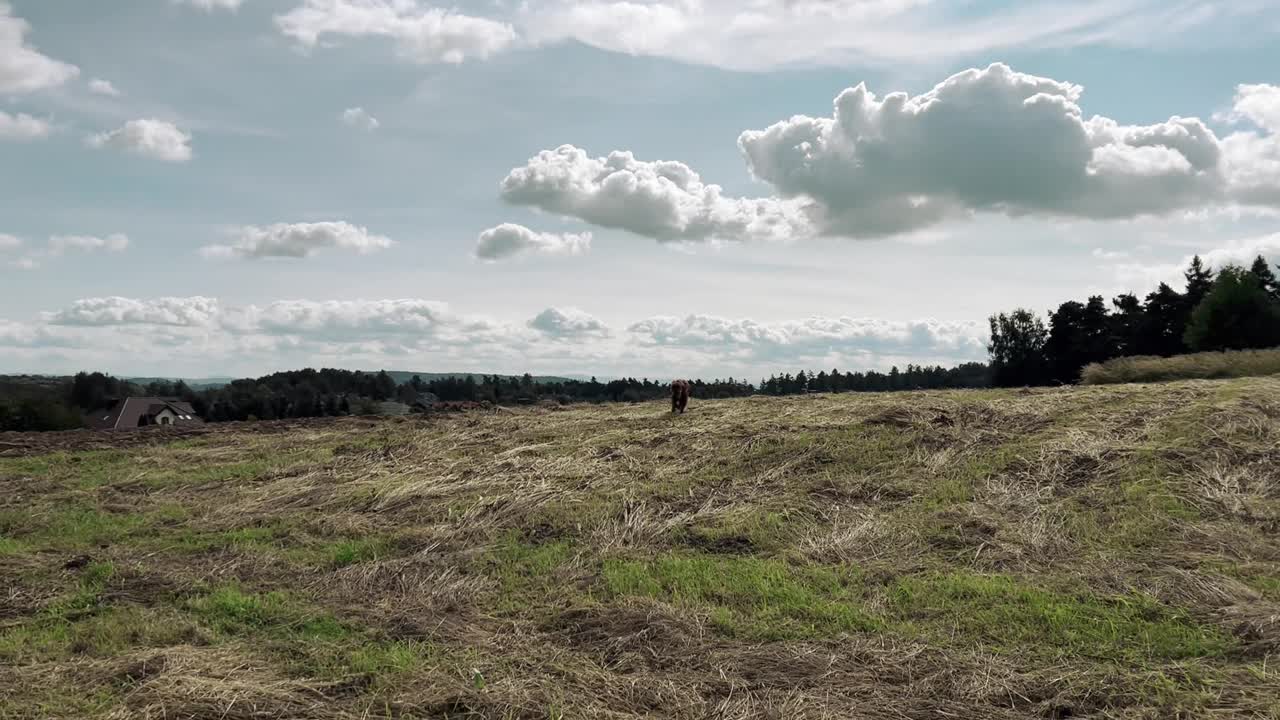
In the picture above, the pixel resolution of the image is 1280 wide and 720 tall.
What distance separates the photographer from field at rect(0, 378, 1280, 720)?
184 inches

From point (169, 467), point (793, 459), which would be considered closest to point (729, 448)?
point (793, 459)

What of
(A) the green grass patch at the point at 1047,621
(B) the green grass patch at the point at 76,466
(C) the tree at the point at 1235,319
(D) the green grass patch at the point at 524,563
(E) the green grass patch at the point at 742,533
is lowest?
(A) the green grass patch at the point at 1047,621

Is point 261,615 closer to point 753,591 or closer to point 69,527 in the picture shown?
point 753,591

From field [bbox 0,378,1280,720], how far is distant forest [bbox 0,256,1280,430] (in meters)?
20.1

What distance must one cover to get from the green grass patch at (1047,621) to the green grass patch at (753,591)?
0.48 meters

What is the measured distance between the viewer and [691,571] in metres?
7.18

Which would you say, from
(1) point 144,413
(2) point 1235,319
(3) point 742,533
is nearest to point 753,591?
(3) point 742,533

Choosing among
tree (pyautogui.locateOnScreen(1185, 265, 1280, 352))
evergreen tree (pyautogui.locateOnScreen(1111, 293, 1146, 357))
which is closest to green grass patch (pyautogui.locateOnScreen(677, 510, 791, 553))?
tree (pyautogui.locateOnScreen(1185, 265, 1280, 352))

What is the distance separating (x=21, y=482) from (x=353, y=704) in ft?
35.0

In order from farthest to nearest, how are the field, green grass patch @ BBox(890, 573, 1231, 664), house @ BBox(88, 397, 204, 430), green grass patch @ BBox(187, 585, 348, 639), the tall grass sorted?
1. house @ BBox(88, 397, 204, 430)
2. the tall grass
3. green grass patch @ BBox(187, 585, 348, 639)
4. green grass patch @ BBox(890, 573, 1231, 664)
5. the field

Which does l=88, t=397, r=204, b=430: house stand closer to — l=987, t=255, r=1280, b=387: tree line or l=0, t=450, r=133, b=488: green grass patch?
l=0, t=450, r=133, b=488: green grass patch

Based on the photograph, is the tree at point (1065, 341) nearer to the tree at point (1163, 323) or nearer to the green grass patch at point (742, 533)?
the tree at point (1163, 323)

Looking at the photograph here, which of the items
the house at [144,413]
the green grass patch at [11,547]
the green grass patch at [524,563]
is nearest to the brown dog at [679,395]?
the green grass patch at [524,563]

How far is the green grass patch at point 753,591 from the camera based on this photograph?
5.82 meters
